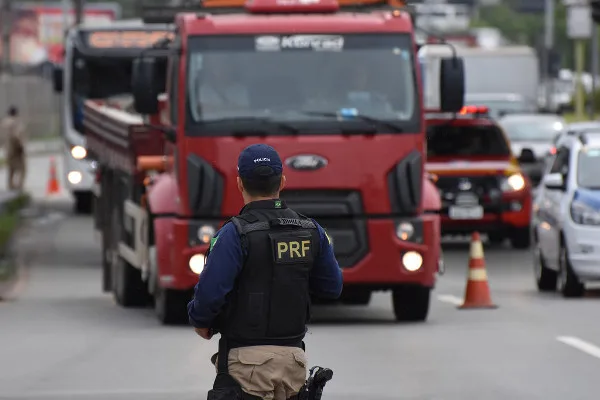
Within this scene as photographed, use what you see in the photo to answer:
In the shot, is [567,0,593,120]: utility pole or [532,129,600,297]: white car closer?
[532,129,600,297]: white car

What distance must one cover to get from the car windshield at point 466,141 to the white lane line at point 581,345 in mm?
11711

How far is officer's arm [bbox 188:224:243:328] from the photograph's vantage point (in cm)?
723

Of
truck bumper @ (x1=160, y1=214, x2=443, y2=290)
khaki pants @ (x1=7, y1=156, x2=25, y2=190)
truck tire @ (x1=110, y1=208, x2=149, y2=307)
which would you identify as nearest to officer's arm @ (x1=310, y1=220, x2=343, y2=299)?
truck bumper @ (x1=160, y1=214, x2=443, y2=290)

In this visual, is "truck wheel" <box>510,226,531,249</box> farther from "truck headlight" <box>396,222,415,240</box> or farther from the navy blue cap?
the navy blue cap

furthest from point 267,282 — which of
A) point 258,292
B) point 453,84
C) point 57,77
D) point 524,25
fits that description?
point 524,25

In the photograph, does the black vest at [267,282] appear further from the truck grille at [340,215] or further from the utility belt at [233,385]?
the truck grille at [340,215]

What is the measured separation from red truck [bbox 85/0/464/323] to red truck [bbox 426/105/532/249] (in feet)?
33.1

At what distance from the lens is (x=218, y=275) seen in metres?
7.22

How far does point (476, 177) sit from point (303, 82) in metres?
10.8

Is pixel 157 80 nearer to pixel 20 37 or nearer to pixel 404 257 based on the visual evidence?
pixel 404 257

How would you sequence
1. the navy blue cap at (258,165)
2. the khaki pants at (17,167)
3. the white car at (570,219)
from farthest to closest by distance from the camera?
the khaki pants at (17,167), the white car at (570,219), the navy blue cap at (258,165)

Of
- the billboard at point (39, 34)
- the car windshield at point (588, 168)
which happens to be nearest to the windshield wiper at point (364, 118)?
the car windshield at point (588, 168)

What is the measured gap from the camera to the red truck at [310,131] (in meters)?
16.0

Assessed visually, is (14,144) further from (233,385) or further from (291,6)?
(233,385)
